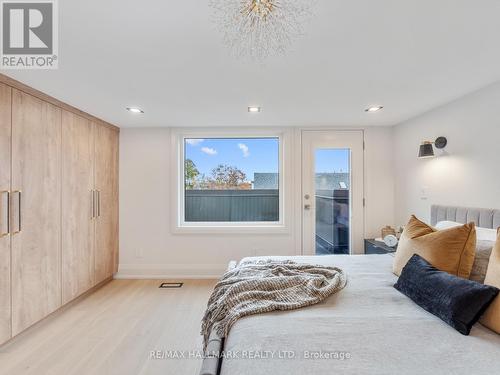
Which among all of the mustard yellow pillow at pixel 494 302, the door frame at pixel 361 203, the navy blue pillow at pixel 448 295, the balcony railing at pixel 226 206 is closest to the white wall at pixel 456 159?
the door frame at pixel 361 203

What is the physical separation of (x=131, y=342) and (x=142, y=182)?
7.06ft

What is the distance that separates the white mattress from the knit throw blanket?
0.05m

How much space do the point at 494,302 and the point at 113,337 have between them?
268 cm

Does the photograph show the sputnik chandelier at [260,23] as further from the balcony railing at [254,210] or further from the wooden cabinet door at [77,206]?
the balcony railing at [254,210]

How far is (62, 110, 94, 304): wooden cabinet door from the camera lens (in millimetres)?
2684

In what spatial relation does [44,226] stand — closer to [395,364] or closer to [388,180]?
[395,364]

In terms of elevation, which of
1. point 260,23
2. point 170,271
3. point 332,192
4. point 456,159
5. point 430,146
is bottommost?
point 170,271

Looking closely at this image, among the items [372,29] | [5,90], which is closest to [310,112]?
[372,29]

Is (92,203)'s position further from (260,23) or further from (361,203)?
(361,203)

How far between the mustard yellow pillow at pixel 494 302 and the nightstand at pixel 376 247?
1.70 metres

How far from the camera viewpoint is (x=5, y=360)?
6.35 ft

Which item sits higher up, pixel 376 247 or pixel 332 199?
pixel 332 199

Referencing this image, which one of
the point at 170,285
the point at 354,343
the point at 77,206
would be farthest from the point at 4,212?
the point at 354,343

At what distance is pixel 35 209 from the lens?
2.31 m
